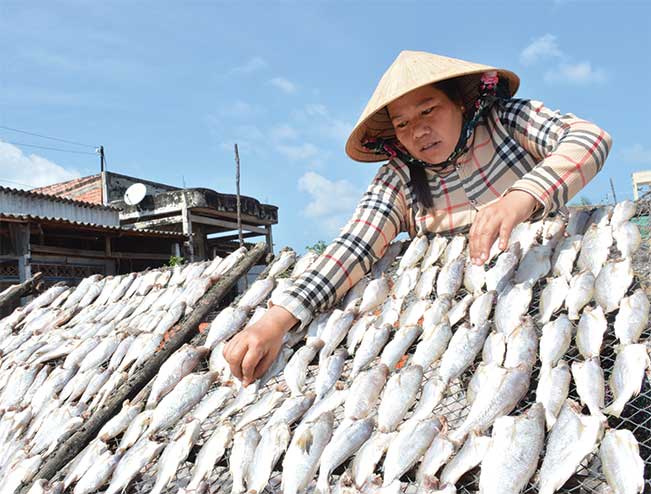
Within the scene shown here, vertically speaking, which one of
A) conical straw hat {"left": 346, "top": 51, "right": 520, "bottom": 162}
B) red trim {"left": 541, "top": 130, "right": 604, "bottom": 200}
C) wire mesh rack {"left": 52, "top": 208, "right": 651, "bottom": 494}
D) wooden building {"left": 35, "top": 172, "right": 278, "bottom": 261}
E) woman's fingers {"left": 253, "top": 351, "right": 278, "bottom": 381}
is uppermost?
Result: wooden building {"left": 35, "top": 172, "right": 278, "bottom": 261}

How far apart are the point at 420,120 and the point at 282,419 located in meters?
1.64

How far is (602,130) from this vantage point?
2.46m

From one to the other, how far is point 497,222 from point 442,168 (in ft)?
2.71

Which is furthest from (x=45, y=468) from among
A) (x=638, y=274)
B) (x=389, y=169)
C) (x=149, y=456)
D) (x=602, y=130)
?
(x=602, y=130)

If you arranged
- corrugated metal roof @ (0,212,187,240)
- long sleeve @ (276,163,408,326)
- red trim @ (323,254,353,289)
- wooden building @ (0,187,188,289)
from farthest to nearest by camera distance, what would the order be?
wooden building @ (0,187,188,289) < corrugated metal roof @ (0,212,187,240) < red trim @ (323,254,353,289) < long sleeve @ (276,163,408,326)

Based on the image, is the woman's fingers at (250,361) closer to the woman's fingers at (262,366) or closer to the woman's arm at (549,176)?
the woman's fingers at (262,366)

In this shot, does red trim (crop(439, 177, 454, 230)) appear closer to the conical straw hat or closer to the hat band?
the hat band

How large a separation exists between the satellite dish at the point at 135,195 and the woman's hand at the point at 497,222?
1953cm

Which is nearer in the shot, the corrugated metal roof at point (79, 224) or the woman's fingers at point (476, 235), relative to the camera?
the woman's fingers at point (476, 235)

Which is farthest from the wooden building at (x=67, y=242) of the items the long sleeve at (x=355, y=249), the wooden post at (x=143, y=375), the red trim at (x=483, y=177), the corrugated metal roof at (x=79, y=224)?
the red trim at (x=483, y=177)

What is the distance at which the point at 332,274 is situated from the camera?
8.52 ft

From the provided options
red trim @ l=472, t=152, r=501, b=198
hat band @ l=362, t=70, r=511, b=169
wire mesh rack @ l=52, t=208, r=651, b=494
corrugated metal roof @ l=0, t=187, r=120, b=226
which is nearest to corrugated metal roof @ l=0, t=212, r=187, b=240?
corrugated metal roof @ l=0, t=187, r=120, b=226

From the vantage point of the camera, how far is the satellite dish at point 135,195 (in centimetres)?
2020

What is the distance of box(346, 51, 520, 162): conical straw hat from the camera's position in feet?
8.69
